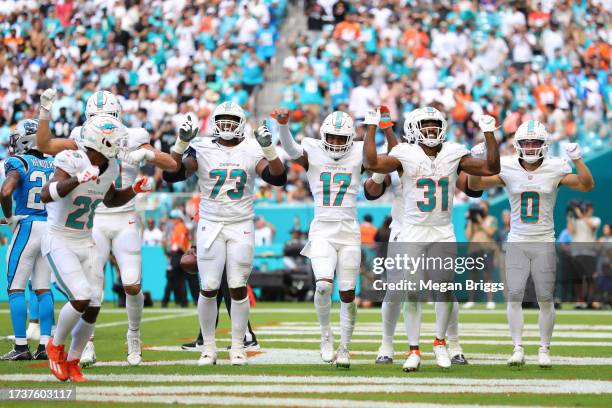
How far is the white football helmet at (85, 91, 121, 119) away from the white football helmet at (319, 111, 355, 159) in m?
1.70

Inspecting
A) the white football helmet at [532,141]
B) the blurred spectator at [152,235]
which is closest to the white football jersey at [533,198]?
the white football helmet at [532,141]

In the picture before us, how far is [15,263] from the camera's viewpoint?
9.76m

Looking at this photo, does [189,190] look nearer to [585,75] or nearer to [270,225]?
[270,225]

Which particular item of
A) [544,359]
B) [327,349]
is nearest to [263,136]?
[327,349]

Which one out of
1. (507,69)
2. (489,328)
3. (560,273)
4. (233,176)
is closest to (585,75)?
(507,69)

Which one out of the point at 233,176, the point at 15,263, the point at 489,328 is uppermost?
the point at 233,176

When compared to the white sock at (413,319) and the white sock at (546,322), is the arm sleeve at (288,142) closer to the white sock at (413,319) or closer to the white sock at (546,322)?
the white sock at (413,319)

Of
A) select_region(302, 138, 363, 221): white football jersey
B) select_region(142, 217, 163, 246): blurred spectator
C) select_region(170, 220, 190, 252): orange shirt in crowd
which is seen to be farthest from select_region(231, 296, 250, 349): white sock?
select_region(142, 217, 163, 246): blurred spectator

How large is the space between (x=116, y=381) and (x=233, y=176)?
80.8 inches

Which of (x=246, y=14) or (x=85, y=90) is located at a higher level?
(x=246, y=14)

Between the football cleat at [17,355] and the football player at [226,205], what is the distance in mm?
1605

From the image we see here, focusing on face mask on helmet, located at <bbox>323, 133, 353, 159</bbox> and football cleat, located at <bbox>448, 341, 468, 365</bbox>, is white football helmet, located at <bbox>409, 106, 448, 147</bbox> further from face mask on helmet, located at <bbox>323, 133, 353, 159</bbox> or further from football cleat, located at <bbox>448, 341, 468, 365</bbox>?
football cleat, located at <bbox>448, 341, 468, 365</bbox>

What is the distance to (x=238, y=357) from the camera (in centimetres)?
882

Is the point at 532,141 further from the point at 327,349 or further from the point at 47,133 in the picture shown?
the point at 47,133
